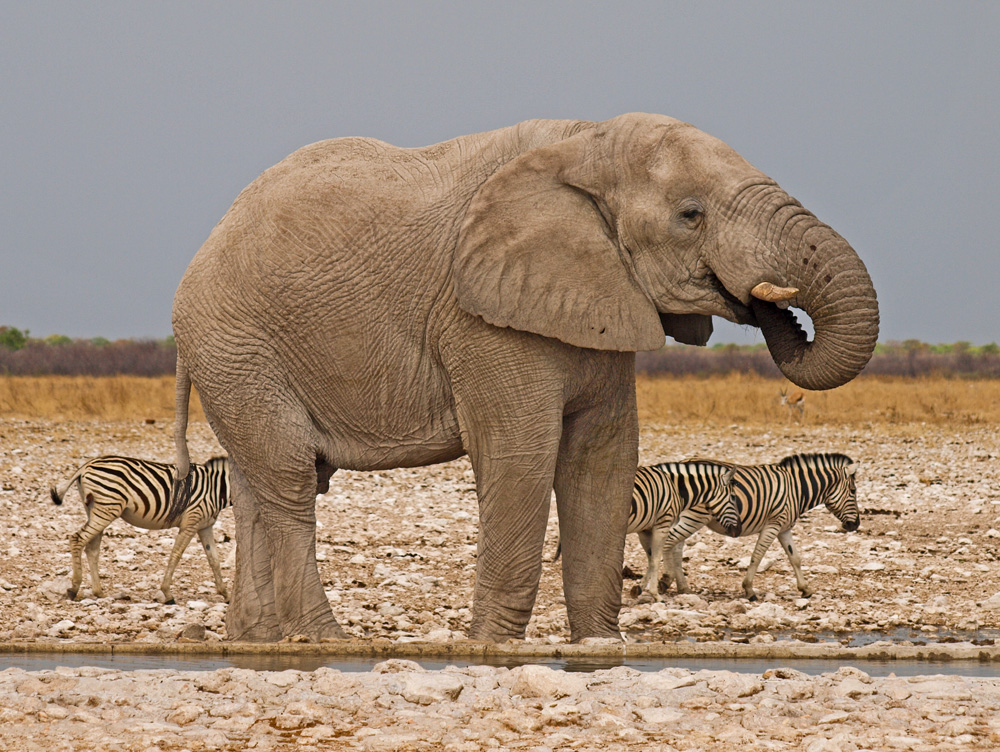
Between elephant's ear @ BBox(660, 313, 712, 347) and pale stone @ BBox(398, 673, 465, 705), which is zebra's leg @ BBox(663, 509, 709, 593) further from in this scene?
pale stone @ BBox(398, 673, 465, 705)

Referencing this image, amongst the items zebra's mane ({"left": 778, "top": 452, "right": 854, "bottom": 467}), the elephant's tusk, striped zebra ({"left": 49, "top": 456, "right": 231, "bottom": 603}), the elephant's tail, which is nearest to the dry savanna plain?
striped zebra ({"left": 49, "top": 456, "right": 231, "bottom": 603})

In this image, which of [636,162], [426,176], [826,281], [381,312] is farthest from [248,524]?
[826,281]

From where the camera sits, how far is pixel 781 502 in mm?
11258

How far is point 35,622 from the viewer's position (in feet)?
29.0

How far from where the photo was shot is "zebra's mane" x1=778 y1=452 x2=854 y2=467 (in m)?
12.2

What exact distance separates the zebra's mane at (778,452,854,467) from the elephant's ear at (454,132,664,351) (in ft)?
18.4

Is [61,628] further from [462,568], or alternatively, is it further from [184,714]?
[184,714]

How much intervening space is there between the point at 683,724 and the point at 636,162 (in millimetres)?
3162

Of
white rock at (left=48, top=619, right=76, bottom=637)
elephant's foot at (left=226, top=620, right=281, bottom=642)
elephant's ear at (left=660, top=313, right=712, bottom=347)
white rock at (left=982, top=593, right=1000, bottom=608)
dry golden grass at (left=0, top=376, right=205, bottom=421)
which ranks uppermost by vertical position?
dry golden grass at (left=0, top=376, right=205, bottom=421)

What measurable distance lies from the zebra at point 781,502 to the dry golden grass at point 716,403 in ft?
42.5

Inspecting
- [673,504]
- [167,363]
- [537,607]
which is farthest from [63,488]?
[167,363]

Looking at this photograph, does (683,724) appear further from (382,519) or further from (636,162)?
(382,519)

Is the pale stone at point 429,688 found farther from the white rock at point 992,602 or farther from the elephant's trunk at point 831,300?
the white rock at point 992,602

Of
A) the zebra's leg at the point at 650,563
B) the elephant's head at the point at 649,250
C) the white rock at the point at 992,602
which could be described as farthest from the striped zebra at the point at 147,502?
the white rock at the point at 992,602
